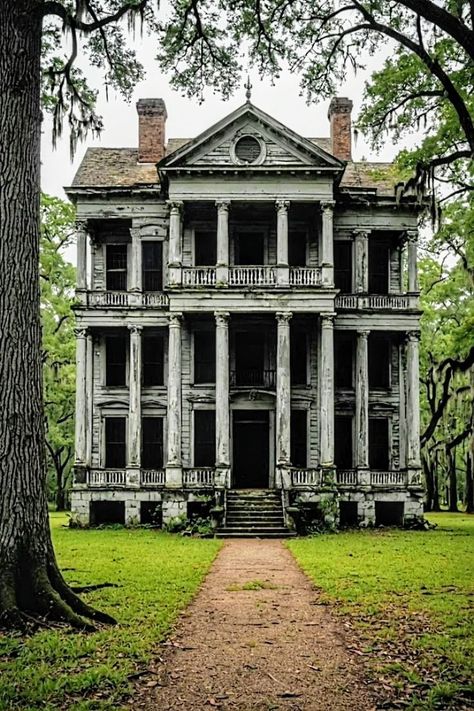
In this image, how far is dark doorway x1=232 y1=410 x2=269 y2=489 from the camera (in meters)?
28.2

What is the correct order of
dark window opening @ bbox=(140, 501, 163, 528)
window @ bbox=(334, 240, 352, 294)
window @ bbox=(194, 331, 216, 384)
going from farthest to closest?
window @ bbox=(334, 240, 352, 294) → window @ bbox=(194, 331, 216, 384) → dark window opening @ bbox=(140, 501, 163, 528)

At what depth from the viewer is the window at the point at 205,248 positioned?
28.6m

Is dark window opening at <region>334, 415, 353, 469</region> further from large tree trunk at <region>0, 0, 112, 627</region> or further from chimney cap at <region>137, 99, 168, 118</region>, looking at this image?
large tree trunk at <region>0, 0, 112, 627</region>

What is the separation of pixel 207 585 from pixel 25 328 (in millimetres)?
5754

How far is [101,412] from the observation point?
28672mm

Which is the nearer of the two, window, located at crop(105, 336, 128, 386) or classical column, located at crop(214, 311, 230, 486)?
classical column, located at crop(214, 311, 230, 486)

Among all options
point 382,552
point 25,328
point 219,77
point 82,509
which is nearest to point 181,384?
point 82,509

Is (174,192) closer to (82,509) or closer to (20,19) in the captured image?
(82,509)

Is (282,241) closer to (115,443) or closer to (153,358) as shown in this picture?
(153,358)

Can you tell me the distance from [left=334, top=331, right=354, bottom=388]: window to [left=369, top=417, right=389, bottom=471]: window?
1572mm

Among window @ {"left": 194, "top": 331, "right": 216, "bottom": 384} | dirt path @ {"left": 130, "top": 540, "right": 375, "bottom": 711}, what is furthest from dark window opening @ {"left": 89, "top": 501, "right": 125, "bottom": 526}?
dirt path @ {"left": 130, "top": 540, "right": 375, "bottom": 711}

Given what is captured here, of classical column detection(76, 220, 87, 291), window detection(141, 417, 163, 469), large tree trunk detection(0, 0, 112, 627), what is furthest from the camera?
window detection(141, 417, 163, 469)

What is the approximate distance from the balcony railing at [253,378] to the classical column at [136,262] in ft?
14.4

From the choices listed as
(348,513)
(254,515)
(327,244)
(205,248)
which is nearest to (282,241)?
(327,244)
